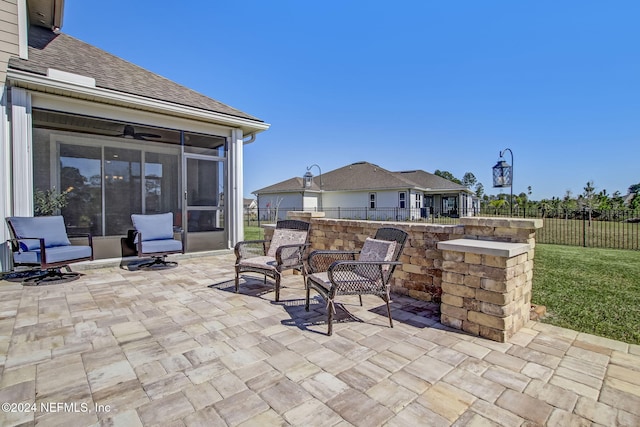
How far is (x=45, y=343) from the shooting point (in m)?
2.54

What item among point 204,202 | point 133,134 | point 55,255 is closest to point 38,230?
point 55,255

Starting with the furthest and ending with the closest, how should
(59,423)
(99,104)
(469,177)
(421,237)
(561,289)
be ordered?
1. (469,177)
2. (99,104)
3. (561,289)
4. (421,237)
5. (59,423)

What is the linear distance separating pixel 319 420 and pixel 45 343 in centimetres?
253

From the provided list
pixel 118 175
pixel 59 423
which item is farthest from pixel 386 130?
pixel 59 423

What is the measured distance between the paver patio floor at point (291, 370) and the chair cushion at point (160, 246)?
1.85 m

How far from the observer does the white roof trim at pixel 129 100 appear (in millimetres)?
4809

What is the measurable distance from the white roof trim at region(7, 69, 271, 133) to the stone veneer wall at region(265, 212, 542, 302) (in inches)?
143

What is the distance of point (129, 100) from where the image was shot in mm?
5703

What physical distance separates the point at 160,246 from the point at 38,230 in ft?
5.78

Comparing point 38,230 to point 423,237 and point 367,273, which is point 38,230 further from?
point 423,237

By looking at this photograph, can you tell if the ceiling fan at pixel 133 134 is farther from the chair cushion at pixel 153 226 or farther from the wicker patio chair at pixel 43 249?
the wicker patio chair at pixel 43 249

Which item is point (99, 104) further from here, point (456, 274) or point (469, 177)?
point (469, 177)

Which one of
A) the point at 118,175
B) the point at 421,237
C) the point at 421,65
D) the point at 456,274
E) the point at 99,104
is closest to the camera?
the point at 456,274

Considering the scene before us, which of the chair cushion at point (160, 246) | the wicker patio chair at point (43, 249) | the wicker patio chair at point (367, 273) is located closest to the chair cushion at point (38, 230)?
the wicker patio chair at point (43, 249)
